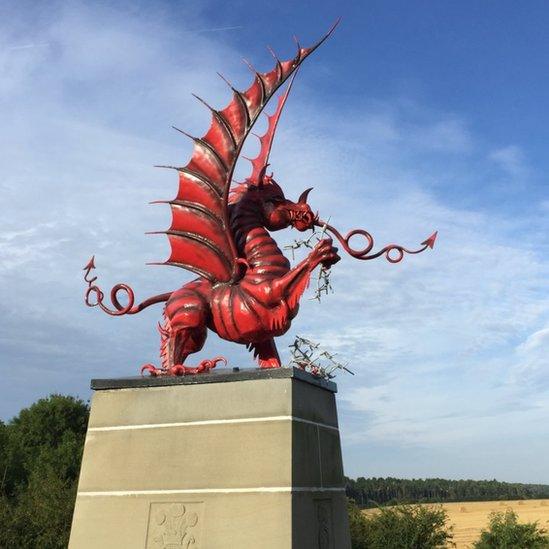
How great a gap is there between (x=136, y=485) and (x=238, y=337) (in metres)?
1.85

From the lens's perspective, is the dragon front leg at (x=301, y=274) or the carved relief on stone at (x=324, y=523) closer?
the carved relief on stone at (x=324, y=523)

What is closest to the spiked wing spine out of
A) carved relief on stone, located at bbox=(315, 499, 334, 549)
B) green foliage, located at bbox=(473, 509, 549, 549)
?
carved relief on stone, located at bbox=(315, 499, 334, 549)

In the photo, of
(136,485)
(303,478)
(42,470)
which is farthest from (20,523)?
(303,478)

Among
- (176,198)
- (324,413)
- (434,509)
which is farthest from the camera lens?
(434,509)

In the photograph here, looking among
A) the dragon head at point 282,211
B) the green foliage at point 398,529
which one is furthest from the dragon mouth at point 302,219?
the green foliage at point 398,529

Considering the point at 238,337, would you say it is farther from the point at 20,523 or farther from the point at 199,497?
the point at 20,523

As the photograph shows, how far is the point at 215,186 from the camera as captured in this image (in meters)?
6.76

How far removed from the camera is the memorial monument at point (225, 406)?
192 inches

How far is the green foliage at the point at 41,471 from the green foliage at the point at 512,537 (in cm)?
1314

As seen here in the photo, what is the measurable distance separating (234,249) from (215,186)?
0.81m

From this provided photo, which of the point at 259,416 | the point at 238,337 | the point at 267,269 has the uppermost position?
the point at 267,269

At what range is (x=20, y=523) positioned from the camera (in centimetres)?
1529

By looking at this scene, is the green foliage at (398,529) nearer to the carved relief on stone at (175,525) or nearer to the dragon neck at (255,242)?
the dragon neck at (255,242)

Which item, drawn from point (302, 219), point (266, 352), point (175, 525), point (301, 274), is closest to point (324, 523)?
point (175, 525)
